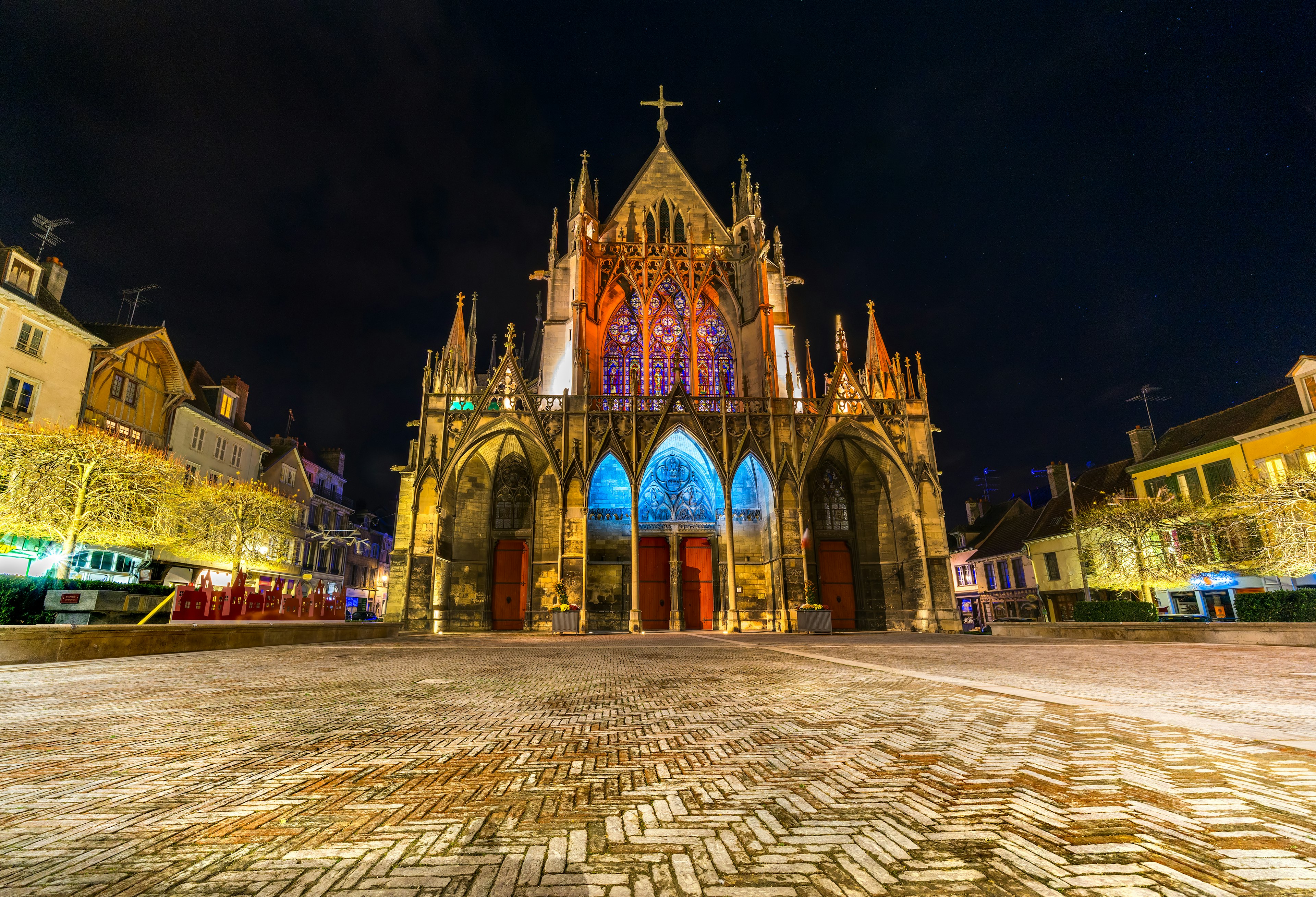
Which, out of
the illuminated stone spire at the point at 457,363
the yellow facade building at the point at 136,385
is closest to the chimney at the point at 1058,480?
the illuminated stone spire at the point at 457,363

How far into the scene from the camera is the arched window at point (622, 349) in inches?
984

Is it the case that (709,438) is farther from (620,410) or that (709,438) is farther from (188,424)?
(188,424)

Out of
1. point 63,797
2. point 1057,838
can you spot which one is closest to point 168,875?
point 63,797

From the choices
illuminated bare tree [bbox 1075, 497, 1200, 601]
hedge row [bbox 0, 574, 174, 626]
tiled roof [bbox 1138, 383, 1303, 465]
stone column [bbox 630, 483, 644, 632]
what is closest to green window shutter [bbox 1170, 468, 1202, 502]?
tiled roof [bbox 1138, 383, 1303, 465]

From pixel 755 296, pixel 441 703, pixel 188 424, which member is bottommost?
pixel 441 703

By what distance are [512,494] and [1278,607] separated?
78.9ft

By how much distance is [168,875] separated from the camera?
1546 millimetres

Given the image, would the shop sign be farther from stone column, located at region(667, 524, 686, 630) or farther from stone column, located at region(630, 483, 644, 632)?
stone column, located at region(630, 483, 644, 632)

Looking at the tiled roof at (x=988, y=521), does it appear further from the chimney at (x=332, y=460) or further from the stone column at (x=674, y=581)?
the chimney at (x=332, y=460)

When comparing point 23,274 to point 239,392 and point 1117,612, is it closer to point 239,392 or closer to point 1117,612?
point 239,392

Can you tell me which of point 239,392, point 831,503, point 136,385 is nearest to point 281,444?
point 239,392

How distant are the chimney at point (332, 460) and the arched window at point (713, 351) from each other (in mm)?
35136

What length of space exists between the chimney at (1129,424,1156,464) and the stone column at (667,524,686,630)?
27011 mm

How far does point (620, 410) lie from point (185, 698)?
1807cm
